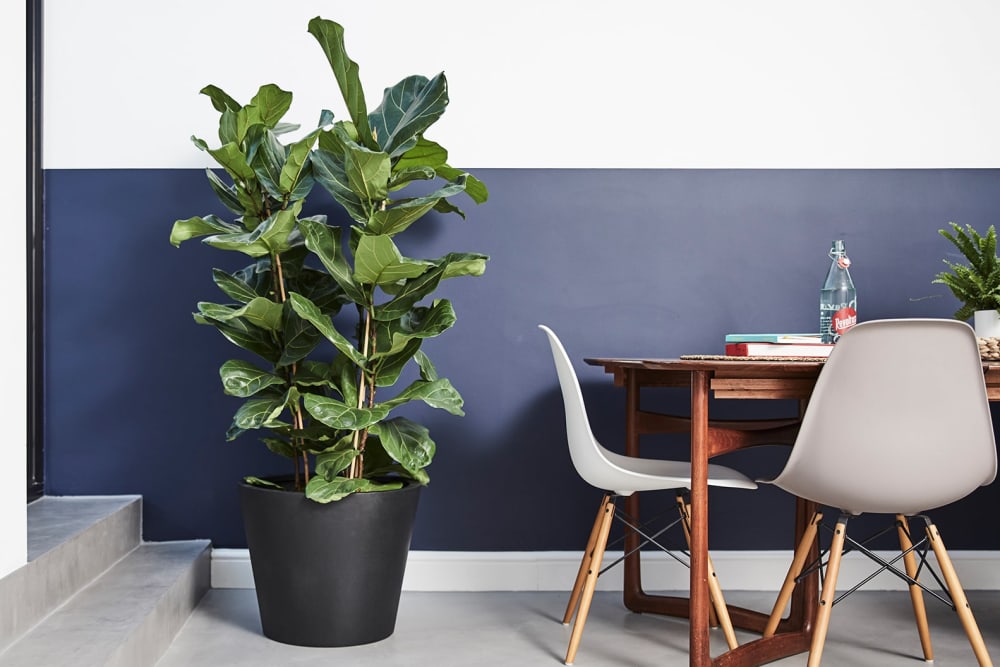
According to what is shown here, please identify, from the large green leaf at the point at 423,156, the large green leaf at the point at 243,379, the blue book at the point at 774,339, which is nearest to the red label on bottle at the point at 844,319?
the blue book at the point at 774,339

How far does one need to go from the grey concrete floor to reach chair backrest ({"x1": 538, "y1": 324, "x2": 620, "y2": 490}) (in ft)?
1.56

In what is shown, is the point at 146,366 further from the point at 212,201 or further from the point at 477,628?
the point at 477,628

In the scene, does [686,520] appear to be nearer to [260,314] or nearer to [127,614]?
[260,314]

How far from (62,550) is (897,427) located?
78.4 inches

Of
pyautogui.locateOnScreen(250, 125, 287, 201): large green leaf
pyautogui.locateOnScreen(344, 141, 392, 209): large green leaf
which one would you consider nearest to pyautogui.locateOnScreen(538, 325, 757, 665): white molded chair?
pyautogui.locateOnScreen(344, 141, 392, 209): large green leaf

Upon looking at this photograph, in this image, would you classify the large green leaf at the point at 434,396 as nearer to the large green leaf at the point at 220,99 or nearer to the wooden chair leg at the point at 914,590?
the large green leaf at the point at 220,99

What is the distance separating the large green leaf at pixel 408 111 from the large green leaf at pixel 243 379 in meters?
0.69

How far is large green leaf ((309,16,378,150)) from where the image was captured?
2322 millimetres

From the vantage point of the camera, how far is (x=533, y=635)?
8.37 ft

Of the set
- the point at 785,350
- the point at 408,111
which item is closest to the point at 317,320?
the point at 408,111

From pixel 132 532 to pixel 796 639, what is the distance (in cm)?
201

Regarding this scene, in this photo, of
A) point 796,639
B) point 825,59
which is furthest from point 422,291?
point 825,59

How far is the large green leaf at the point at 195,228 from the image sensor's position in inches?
93.6

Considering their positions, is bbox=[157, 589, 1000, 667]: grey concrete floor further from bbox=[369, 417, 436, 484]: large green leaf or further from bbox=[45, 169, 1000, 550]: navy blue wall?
bbox=[369, 417, 436, 484]: large green leaf
